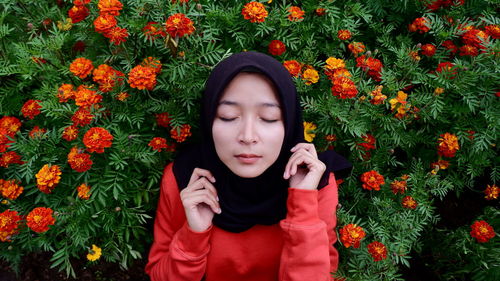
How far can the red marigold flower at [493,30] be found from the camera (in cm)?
180

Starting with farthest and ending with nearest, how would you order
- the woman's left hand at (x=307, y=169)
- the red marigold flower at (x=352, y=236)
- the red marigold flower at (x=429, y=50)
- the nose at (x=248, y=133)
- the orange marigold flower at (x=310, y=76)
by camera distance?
the red marigold flower at (x=429, y=50) → the orange marigold flower at (x=310, y=76) → the red marigold flower at (x=352, y=236) → the woman's left hand at (x=307, y=169) → the nose at (x=248, y=133)

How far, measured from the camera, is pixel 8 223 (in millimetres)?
1589

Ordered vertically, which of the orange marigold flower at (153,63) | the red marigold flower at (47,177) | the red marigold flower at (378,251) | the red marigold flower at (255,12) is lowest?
the red marigold flower at (378,251)

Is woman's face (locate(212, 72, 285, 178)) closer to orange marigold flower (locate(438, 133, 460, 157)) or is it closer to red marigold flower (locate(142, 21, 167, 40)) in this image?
red marigold flower (locate(142, 21, 167, 40))

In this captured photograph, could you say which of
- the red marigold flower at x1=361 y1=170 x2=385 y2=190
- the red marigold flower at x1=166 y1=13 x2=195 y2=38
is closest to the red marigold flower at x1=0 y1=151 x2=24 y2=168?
the red marigold flower at x1=166 y1=13 x2=195 y2=38

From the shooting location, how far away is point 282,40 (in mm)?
1889

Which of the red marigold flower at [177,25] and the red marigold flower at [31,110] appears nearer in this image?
the red marigold flower at [177,25]

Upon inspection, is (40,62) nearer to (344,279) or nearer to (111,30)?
(111,30)

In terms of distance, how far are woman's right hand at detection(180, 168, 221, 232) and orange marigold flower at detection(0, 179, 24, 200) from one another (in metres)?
0.91

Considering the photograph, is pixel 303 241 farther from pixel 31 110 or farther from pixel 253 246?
pixel 31 110

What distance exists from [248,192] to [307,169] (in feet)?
0.94

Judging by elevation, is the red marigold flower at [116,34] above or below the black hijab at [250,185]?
above

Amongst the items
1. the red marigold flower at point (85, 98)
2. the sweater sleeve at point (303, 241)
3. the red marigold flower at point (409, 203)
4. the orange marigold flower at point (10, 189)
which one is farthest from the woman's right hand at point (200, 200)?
the red marigold flower at point (409, 203)

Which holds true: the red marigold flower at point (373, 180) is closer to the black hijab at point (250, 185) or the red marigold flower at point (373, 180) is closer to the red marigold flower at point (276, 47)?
the black hijab at point (250, 185)
